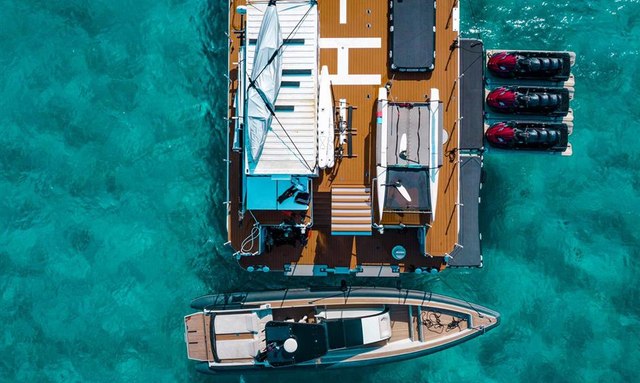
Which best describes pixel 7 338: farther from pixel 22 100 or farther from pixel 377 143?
pixel 377 143

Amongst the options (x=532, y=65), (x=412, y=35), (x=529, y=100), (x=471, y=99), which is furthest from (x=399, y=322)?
(x=532, y=65)

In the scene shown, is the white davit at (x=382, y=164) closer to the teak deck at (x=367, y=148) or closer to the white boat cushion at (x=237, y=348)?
the teak deck at (x=367, y=148)

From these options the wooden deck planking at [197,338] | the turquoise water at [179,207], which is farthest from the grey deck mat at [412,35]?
the wooden deck planking at [197,338]

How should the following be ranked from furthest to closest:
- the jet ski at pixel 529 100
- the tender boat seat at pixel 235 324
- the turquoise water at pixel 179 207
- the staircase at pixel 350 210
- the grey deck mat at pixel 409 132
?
the turquoise water at pixel 179 207, the jet ski at pixel 529 100, the tender boat seat at pixel 235 324, the staircase at pixel 350 210, the grey deck mat at pixel 409 132

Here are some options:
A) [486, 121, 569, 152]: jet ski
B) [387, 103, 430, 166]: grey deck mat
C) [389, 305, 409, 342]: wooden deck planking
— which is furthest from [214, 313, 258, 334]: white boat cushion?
[486, 121, 569, 152]: jet ski

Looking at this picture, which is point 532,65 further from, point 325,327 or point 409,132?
point 325,327

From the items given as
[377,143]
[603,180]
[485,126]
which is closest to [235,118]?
[377,143]

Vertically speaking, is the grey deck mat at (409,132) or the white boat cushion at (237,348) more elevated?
the grey deck mat at (409,132)
